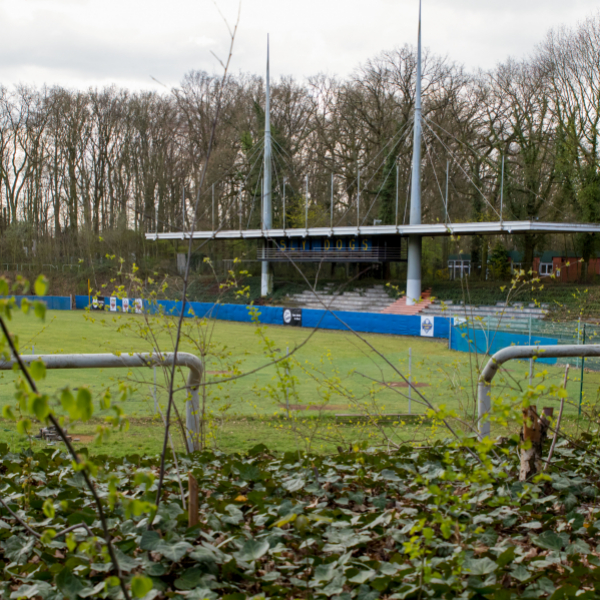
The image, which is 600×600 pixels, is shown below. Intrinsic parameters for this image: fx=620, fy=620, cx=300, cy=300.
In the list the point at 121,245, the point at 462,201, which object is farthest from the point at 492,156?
the point at 121,245

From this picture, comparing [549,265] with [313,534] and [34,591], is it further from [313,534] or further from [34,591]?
[34,591]

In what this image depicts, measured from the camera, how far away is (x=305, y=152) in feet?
171

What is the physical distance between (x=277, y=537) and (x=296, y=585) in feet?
1.38

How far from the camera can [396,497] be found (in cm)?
383

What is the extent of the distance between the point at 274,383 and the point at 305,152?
3846cm

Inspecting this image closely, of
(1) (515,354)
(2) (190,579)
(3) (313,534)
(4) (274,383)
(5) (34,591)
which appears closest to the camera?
(5) (34,591)

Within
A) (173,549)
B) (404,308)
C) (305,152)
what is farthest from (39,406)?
(305,152)

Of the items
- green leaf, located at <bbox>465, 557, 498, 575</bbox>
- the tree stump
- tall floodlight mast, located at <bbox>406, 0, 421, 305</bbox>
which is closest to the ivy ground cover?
green leaf, located at <bbox>465, 557, 498, 575</bbox>

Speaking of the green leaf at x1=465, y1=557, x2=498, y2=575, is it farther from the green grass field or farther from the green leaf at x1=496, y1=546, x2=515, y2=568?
the green grass field

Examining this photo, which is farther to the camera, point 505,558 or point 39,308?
point 505,558

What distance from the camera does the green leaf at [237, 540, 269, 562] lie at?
108 inches

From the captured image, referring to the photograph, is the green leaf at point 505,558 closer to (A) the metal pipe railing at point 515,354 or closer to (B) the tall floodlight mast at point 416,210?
(A) the metal pipe railing at point 515,354

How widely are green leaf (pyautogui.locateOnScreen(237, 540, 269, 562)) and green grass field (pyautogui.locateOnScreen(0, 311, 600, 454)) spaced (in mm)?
807

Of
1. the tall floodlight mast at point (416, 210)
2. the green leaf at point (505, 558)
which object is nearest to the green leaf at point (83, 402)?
the green leaf at point (505, 558)
